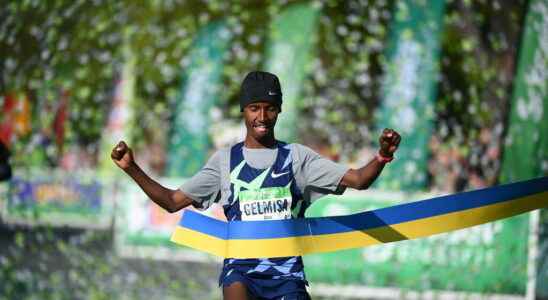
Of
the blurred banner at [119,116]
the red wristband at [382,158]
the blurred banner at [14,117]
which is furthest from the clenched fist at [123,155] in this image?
the blurred banner at [119,116]

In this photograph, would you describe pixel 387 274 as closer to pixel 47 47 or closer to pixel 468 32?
pixel 468 32

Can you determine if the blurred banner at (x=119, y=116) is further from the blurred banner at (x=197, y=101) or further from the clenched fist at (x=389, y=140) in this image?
the clenched fist at (x=389, y=140)

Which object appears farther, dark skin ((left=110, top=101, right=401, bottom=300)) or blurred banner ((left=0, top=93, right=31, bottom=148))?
blurred banner ((left=0, top=93, right=31, bottom=148))

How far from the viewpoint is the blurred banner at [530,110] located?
829 cm

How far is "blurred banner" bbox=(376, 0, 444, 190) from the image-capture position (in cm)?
830

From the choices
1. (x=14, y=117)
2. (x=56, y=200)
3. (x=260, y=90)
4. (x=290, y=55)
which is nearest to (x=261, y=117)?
(x=260, y=90)

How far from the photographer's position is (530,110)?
27.2 feet

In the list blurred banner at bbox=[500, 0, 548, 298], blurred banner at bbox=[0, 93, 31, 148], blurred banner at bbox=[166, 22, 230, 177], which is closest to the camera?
blurred banner at bbox=[0, 93, 31, 148]

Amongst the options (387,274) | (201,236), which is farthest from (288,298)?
(387,274)

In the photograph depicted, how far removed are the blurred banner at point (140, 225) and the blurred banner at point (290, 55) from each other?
106 centimetres

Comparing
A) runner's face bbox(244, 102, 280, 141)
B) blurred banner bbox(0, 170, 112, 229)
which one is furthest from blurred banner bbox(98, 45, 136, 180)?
runner's face bbox(244, 102, 280, 141)

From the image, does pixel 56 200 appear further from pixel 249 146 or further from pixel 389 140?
pixel 389 140

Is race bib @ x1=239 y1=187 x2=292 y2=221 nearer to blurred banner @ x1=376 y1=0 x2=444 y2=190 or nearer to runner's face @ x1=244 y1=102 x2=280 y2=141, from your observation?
runner's face @ x1=244 y1=102 x2=280 y2=141

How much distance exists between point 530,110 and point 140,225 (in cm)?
336
